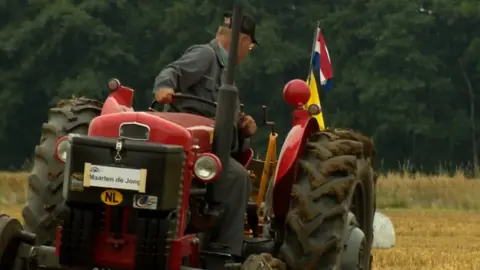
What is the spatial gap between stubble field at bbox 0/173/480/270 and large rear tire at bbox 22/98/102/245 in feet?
13.7

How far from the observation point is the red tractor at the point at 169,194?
20.8 ft

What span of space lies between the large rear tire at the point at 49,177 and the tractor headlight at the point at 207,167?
51.8 inches

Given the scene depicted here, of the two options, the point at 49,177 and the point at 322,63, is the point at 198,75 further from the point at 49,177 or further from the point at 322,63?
the point at 322,63

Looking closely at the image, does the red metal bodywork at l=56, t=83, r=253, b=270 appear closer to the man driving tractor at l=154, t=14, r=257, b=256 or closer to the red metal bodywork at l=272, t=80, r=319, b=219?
the man driving tractor at l=154, t=14, r=257, b=256

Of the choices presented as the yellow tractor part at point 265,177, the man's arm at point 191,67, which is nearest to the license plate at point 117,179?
the man's arm at point 191,67

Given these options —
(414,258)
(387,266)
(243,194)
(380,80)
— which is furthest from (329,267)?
(380,80)

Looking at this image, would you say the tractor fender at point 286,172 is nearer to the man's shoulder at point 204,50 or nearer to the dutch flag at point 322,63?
the man's shoulder at point 204,50

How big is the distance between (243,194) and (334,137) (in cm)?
96

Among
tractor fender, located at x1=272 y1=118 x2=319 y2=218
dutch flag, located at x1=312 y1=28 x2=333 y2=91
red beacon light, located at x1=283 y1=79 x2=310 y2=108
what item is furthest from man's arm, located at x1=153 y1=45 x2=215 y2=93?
dutch flag, located at x1=312 y1=28 x2=333 y2=91

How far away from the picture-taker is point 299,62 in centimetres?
4788

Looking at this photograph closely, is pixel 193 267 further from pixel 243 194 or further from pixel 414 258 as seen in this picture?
pixel 414 258

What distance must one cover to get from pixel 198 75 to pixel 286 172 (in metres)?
0.80

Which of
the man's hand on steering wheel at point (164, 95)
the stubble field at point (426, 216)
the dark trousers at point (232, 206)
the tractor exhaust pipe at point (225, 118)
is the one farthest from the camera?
the stubble field at point (426, 216)

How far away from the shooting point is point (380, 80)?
4616 cm
